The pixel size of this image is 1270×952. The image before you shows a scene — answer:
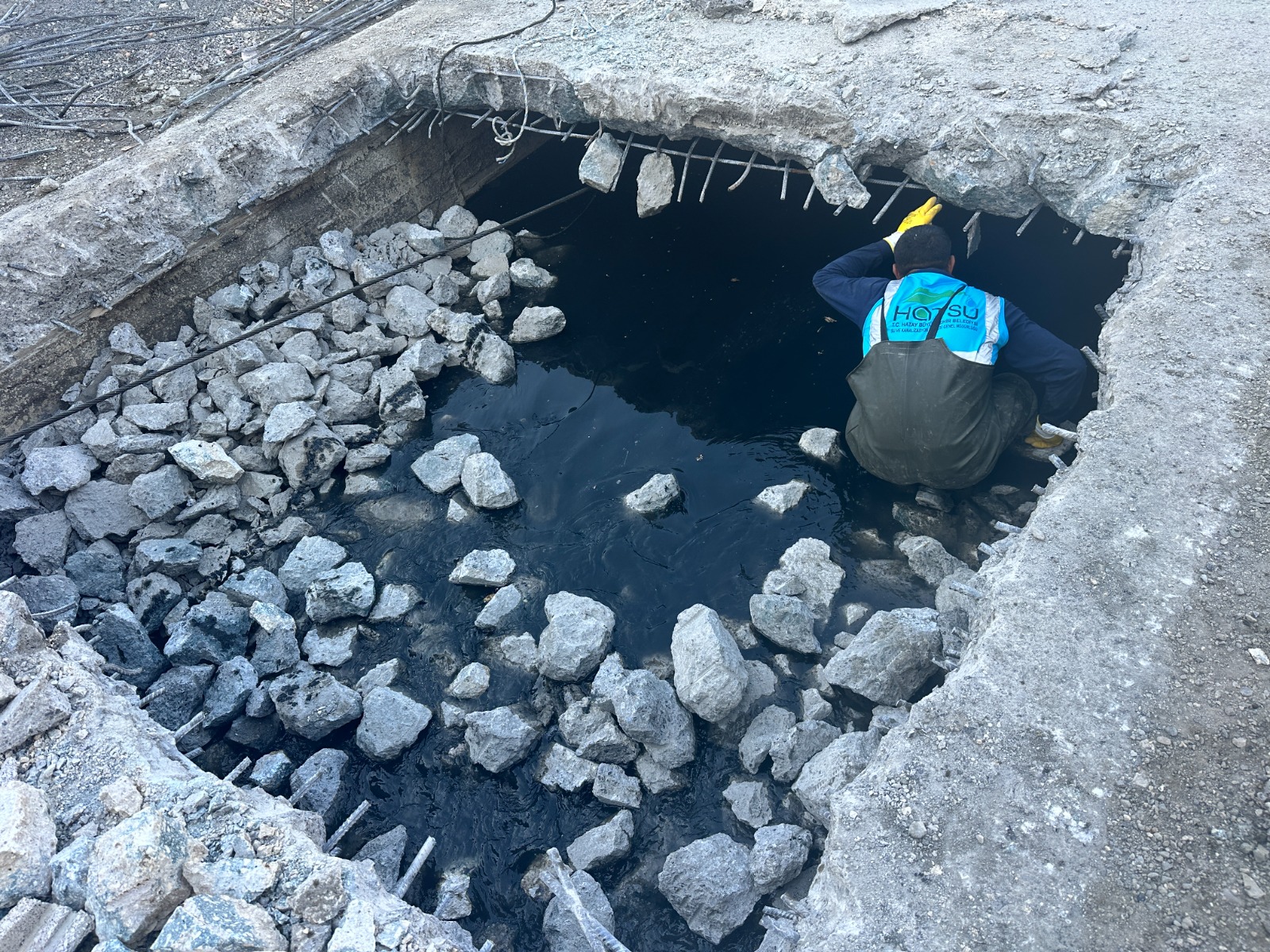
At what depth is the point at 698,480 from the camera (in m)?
5.37

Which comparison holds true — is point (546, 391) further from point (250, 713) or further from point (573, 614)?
point (250, 713)

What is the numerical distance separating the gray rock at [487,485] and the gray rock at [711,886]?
8.08ft

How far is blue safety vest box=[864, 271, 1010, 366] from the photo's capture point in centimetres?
448

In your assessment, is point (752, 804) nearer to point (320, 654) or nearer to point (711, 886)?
point (711, 886)

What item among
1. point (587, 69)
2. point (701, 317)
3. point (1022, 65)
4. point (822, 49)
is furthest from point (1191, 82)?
point (587, 69)

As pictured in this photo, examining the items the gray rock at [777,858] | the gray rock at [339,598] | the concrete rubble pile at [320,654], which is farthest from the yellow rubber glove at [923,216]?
the gray rock at [339,598]

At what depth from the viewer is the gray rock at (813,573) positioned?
4.67 metres

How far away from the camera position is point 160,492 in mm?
5141

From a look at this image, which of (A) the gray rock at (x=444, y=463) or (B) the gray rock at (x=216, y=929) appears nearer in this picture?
(B) the gray rock at (x=216, y=929)

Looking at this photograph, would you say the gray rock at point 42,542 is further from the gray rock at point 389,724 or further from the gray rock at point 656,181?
the gray rock at point 656,181

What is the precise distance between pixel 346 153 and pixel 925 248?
4.64 metres

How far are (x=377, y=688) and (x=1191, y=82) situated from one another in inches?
221

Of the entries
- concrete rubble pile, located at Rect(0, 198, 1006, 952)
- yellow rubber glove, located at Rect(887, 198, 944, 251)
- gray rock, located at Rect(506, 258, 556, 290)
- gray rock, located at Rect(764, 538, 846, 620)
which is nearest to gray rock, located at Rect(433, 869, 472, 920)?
concrete rubble pile, located at Rect(0, 198, 1006, 952)

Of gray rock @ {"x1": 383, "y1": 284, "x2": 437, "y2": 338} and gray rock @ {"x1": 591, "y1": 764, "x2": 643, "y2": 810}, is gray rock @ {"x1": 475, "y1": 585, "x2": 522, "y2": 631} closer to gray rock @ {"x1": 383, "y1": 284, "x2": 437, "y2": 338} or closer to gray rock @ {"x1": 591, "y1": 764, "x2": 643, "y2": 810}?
gray rock @ {"x1": 591, "y1": 764, "x2": 643, "y2": 810}
